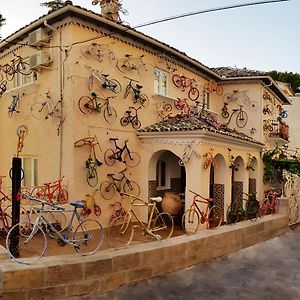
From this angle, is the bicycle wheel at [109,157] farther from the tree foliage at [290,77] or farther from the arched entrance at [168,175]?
the tree foliage at [290,77]

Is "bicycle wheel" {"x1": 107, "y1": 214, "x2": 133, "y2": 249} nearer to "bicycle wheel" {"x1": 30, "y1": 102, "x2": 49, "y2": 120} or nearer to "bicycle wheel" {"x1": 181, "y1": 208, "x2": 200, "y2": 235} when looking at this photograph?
"bicycle wheel" {"x1": 181, "y1": 208, "x2": 200, "y2": 235}

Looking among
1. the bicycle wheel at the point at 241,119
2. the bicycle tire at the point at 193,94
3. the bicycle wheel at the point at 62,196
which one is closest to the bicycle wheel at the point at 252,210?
the bicycle tire at the point at 193,94

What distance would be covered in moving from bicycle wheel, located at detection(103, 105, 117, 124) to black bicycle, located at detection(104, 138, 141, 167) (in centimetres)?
66

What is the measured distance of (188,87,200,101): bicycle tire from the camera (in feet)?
53.1

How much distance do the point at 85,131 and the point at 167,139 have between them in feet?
9.56

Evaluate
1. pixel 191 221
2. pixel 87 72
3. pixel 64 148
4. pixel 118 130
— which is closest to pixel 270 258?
pixel 191 221

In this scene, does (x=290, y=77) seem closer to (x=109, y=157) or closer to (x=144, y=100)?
(x=144, y=100)

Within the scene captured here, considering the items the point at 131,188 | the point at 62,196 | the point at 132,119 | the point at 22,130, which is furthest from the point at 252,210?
the point at 22,130

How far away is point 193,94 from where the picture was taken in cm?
1639

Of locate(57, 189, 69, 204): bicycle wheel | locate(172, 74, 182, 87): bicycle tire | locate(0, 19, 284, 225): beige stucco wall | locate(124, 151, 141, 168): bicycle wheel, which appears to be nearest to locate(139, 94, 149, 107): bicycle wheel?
locate(0, 19, 284, 225): beige stucco wall

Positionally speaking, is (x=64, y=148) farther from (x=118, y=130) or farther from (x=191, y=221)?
(x=191, y=221)

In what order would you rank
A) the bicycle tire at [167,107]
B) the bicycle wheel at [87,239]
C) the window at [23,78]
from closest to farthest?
the bicycle wheel at [87,239] < the window at [23,78] < the bicycle tire at [167,107]

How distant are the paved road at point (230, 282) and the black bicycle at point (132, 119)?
562cm

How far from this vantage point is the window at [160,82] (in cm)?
1434
